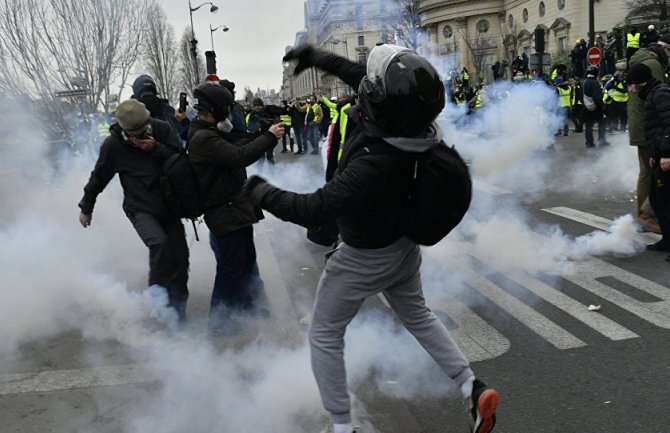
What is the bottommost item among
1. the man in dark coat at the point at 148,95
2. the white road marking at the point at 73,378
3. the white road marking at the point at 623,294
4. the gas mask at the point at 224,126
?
the white road marking at the point at 623,294

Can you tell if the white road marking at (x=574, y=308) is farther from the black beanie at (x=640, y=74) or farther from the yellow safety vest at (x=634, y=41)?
the yellow safety vest at (x=634, y=41)

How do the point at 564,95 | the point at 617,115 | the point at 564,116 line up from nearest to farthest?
the point at 617,115 → the point at 564,95 → the point at 564,116

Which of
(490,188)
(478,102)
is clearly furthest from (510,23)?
(490,188)

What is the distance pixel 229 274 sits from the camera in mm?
4762

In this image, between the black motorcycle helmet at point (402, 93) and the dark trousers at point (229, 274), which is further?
the dark trousers at point (229, 274)

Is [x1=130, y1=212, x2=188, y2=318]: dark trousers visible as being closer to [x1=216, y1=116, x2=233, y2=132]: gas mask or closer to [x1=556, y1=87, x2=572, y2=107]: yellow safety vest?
[x1=216, y1=116, x2=233, y2=132]: gas mask

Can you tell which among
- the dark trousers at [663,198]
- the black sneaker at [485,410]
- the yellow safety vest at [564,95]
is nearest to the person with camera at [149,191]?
the black sneaker at [485,410]

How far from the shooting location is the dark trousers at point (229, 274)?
470 centimetres

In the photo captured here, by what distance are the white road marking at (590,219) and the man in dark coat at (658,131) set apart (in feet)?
1.42

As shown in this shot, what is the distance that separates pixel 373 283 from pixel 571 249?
4025 mm

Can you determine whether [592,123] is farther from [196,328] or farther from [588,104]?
[196,328]

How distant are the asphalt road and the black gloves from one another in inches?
46.5

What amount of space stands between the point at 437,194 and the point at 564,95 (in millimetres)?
15512

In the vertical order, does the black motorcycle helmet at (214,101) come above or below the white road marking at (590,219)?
above
